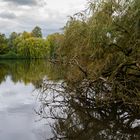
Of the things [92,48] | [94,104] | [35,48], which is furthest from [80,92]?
[35,48]

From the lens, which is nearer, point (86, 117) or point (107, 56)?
point (86, 117)

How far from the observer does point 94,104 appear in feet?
40.0

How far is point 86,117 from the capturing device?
35.7ft

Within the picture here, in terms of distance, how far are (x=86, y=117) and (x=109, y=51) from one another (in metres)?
2.31

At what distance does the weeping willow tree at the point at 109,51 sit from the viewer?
1097 cm

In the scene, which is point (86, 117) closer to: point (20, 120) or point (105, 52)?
point (20, 120)

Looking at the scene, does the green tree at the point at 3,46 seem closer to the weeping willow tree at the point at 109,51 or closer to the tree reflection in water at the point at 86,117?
the tree reflection in water at the point at 86,117

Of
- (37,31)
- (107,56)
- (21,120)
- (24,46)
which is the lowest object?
(21,120)

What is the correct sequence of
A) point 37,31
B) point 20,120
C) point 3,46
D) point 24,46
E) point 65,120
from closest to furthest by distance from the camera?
point 65,120 < point 20,120 < point 24,46 < point 3,46 < point 37,31

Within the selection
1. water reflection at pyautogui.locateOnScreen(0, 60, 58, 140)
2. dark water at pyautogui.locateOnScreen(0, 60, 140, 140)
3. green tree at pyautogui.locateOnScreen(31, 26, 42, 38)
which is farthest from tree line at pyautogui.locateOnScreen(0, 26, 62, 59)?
dark water at pyautogui.locateOnScreen(0, 60, 140, 140)

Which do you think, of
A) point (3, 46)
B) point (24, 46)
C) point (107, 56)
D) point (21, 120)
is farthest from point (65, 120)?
point (3, 46)

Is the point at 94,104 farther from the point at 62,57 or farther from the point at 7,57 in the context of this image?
the point at 7,57

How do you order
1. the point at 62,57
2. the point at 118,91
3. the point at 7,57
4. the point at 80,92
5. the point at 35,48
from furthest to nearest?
1. the point at 7,57
2. the point at 35,48
3. the point at 62,57
4. the point at 80,92
5. the point at 118,91

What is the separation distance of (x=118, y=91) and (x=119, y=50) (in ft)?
4.79
